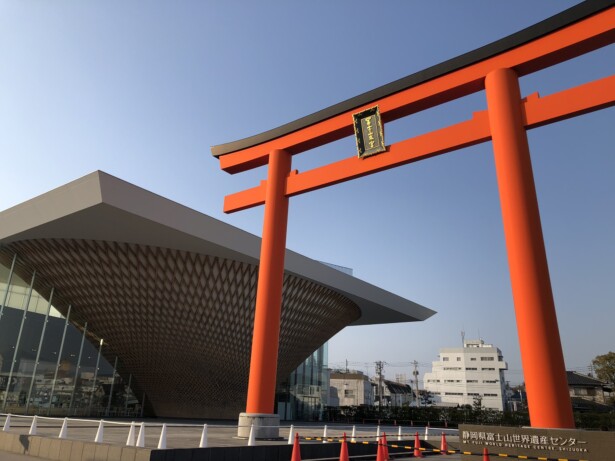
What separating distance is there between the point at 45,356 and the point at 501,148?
24.5 meters

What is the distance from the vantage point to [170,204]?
1898 centimetres

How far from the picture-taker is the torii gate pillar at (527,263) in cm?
856

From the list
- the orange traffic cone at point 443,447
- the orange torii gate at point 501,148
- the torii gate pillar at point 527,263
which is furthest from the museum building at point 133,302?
the torii gate pillar at point 527,263

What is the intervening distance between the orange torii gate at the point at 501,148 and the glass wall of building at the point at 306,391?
26.4m

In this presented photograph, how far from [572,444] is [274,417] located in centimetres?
772

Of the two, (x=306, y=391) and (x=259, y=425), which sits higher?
(x=306, y=391)

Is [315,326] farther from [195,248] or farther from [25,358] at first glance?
[25,358]

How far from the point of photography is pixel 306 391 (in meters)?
39.7

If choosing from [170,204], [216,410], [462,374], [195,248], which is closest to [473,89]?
[170,204]

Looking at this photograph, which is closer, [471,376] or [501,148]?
[501,148]

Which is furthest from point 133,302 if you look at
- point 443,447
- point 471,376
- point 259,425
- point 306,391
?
point 471,376

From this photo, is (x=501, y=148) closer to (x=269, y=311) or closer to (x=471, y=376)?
(x=269, y=311)

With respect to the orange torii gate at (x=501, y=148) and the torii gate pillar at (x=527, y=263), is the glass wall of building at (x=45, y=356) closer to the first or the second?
the orange torii gate at (x=501, y=148)

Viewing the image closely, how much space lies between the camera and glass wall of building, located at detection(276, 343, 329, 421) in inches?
1489
